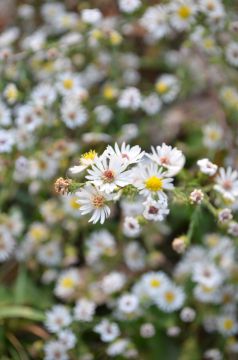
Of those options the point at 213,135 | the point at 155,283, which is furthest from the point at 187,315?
the point at 213,135

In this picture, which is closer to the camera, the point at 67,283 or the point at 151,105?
the point at 67,283

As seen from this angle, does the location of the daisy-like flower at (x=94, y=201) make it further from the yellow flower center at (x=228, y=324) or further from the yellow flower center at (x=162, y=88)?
the yellow flower center at (x=162, y=88)

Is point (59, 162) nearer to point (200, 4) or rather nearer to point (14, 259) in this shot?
point (14, 259)

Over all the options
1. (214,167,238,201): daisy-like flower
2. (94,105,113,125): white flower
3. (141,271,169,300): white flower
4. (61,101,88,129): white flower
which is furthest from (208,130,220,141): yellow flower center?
(214,167,238,201): daisy-like flower

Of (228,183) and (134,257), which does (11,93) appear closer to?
(134,257)

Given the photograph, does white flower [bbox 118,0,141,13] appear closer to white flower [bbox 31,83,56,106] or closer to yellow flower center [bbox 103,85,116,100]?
yellow flower center [bbox 103,85,116,100]

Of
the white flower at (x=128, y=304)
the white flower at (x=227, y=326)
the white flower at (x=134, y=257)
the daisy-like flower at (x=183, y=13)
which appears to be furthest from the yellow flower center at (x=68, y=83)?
the white flower at (x=227, y=326)
